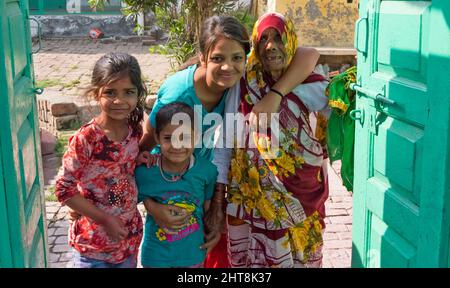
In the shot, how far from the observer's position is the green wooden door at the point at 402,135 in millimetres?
1988

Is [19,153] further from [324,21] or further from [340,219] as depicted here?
[324,21]

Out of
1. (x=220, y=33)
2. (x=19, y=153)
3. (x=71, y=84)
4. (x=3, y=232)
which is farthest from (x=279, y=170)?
(x=71, y=84)

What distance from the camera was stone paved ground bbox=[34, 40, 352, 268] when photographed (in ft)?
14.2

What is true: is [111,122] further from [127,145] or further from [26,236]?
[26,236]

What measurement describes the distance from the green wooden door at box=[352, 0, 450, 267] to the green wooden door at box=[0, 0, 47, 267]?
1.57 meters

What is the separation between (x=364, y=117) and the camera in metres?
2.63

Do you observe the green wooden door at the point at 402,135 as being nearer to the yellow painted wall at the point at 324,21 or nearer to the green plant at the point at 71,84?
the green plant at the point at 71,84

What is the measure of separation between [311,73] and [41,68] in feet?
33.4

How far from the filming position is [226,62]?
2.61 metres

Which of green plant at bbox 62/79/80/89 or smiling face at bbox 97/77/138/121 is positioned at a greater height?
smiling face at bbox 97/77/138/121

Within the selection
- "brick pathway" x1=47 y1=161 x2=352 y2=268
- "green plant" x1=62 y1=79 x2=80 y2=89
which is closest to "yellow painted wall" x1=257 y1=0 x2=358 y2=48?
"green plant" x1=62 y1=79 x2=80 y2=89

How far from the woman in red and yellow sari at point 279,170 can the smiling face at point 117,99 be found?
59cm

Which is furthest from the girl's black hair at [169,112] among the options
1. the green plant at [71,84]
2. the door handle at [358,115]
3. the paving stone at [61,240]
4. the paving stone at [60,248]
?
the green plant at [71,84]

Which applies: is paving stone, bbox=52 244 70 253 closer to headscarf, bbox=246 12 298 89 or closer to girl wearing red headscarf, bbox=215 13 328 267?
girl wearing red headscarf, bbox=215 13 328 267
